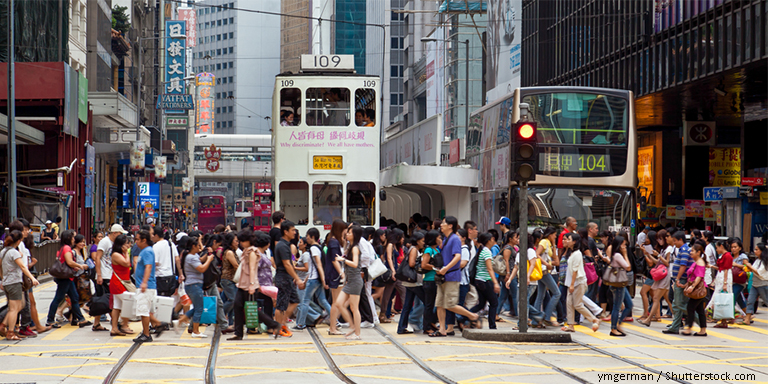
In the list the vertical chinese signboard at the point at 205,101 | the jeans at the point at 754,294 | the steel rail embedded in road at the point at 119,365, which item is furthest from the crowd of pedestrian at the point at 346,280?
the vertical chinese signboard at the point at 205,101

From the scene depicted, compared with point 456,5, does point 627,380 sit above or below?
below

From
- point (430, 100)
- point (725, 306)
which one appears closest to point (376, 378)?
point (725, 306)

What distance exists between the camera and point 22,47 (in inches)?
1240

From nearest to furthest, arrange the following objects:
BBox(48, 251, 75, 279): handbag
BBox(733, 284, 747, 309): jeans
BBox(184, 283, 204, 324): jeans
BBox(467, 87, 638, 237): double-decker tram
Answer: BBox(184, 283, 204, 324): jeans < BBox(48, 251, 75, 279): handbag < BBox(733, 284, 747, 309): jeans < BBox(467, 87, 638, 237): double-decker tram

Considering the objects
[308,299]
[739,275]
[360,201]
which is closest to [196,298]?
[308,299]

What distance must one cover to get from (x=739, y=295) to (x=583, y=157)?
4.51 meters

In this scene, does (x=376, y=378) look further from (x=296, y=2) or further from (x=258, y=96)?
(x=258, y=96)

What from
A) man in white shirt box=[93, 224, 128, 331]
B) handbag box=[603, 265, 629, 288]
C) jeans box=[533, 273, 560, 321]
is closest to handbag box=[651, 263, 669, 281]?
handbag box=[603, 265, 629, 288]

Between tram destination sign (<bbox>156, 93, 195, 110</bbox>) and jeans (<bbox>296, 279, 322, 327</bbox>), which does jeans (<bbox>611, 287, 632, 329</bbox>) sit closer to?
jeans (<bbox>296, 279, 322, 327</bbox>)

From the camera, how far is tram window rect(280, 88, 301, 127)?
64.6 feet

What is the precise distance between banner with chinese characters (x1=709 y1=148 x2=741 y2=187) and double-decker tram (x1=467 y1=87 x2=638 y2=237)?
18.4 meters

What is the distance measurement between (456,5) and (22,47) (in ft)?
93.0

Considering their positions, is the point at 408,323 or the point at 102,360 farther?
the point at 408,323

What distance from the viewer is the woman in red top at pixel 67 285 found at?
39.8 feet
